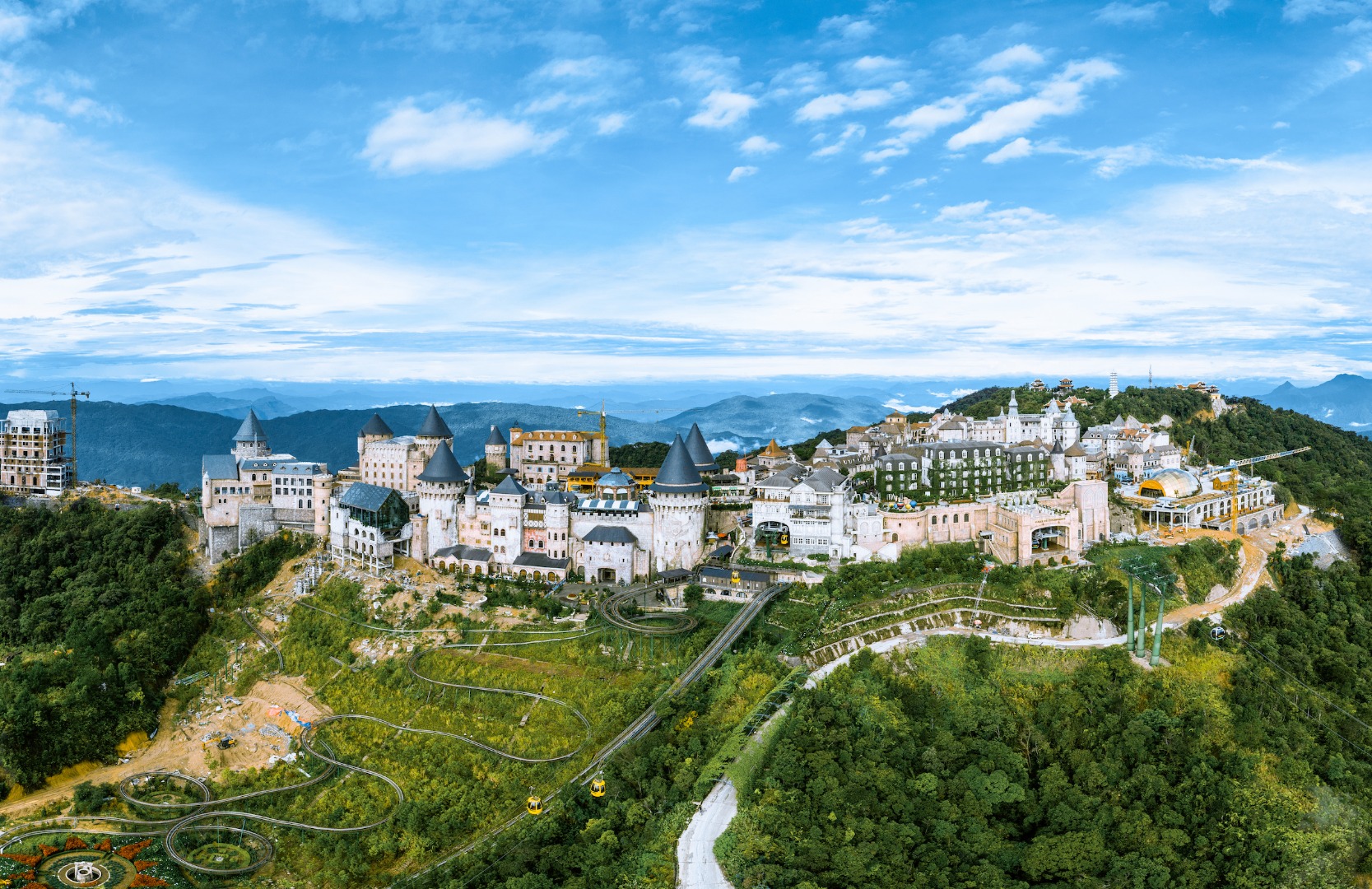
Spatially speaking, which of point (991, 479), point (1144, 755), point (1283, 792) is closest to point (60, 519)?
point (991, 479)

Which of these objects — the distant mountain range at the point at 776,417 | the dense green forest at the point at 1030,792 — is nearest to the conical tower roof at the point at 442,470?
the dense green forest at the point at 1030,792

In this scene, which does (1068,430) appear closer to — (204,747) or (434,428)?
(434,428)

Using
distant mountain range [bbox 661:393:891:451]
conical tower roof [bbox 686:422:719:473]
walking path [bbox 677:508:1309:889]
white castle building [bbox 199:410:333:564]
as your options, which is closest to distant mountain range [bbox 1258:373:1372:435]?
distant mountain range [bbox 661:393:891:451]

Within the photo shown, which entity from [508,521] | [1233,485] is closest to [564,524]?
[508,521]

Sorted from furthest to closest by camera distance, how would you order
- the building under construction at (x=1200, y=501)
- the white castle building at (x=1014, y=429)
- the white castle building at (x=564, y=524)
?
the white castle building at (x=1014, y=429) < the building under construction at (x=1200, y=501) < the white castle building at (x=564, y=524)

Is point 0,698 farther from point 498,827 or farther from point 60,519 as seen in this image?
point 498,827

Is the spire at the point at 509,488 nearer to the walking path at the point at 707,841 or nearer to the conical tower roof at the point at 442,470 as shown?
the conical tower roof at the point at 442,470

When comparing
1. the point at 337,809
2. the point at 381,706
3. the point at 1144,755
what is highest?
the point at 1144,755
